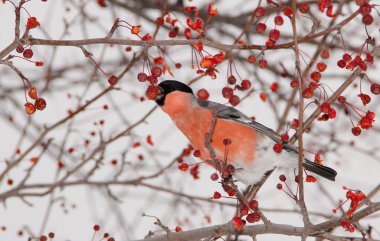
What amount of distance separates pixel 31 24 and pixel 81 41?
24cm

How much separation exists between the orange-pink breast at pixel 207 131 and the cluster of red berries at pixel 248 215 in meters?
0.93

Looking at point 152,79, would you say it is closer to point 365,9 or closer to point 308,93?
point 308,93

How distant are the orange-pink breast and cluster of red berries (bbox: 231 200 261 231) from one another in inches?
36.6

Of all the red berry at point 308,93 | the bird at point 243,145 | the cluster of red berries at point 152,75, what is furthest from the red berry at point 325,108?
the bird at point 243,145

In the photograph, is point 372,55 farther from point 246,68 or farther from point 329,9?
point 246,68

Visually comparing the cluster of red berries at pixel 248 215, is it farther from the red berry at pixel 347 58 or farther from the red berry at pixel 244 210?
the red berry at pixel 347 58

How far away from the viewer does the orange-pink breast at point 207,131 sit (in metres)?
3.62

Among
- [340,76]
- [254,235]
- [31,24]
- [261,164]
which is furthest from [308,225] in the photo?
[340,76]

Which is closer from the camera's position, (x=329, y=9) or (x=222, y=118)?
(x=329, y=9)

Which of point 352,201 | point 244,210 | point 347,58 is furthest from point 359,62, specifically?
point 244,210

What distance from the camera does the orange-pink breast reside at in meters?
3.62

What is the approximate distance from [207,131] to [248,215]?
114 centimetres

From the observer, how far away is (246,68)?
18.5 feet

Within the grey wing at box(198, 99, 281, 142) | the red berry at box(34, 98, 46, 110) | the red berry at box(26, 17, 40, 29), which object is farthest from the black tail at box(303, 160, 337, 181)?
the red berry at box(26, 17, 40, 29)
